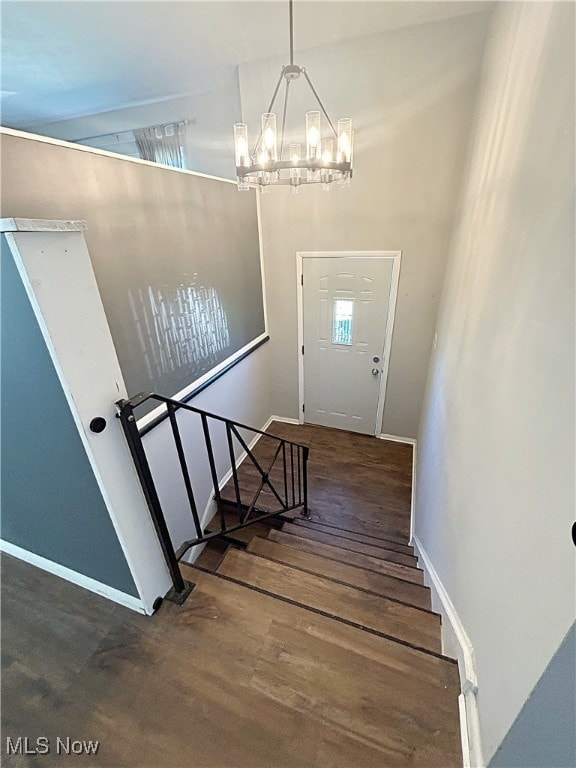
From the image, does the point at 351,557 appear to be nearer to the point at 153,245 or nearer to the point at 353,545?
the point at 353,545

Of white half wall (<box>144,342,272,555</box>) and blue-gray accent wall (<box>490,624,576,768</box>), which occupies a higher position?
blue-gray accent wall (<box>490,624,576,768</box>)

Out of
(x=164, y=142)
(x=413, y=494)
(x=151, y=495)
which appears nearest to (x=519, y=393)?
(x=151, y=495)

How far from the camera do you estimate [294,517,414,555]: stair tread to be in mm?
2578

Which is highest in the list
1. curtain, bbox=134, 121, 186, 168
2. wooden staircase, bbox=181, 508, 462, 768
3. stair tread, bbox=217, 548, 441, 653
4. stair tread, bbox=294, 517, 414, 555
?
curtain, bbox=134, 121, 186, 168

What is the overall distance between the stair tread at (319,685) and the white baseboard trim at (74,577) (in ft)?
0.69

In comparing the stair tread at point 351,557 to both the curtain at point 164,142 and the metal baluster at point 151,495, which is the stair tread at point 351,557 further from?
the curtain at point 164,142

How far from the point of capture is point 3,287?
34.5 inches

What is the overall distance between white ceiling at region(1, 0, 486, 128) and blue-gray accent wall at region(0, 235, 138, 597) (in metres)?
2.49

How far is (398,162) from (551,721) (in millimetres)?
3308

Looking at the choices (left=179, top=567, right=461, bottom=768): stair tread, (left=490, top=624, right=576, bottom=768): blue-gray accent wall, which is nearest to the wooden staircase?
(left=179, top=567, right=461, bottom=768): stair tread

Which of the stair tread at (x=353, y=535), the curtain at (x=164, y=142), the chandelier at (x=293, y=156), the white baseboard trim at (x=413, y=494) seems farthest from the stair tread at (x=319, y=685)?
the curtain at (x=164, y=142)

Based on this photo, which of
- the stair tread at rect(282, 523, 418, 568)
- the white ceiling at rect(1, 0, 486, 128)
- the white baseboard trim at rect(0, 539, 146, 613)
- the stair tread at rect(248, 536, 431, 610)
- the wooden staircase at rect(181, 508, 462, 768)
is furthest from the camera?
the stair tread at rect(282, 523, 418, 568)

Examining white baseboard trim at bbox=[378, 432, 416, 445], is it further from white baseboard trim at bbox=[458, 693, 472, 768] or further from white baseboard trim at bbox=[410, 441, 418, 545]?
white baseboard trim at bbox=[458, 693, 472, 768]

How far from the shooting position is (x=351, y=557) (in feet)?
7.50
